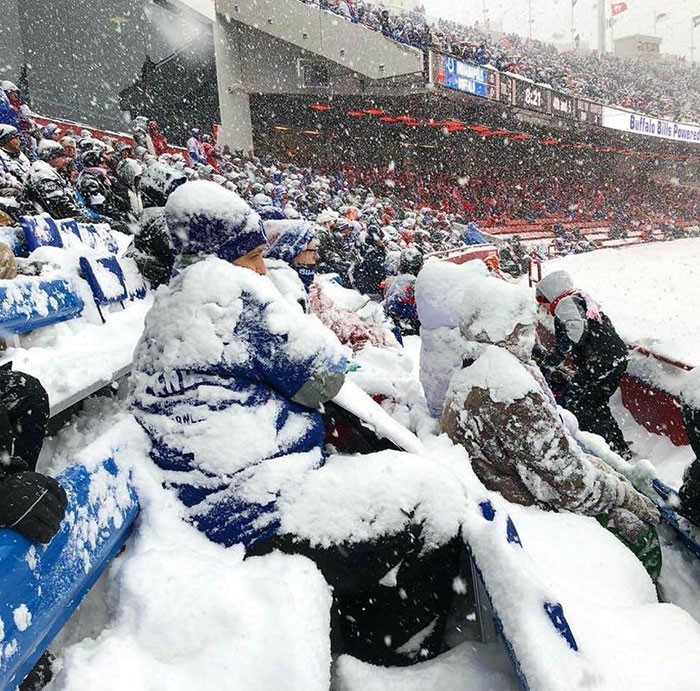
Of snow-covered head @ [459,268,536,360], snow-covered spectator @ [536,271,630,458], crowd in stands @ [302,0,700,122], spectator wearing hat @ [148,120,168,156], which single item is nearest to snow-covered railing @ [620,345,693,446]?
snow-covered spectator @ [536,271,630,458]

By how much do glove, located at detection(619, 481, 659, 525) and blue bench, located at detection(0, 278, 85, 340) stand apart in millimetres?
2740

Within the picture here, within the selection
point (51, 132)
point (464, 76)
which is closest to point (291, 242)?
point (51, 132)

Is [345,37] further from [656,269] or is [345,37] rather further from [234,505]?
[234,505]

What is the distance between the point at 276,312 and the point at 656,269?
60.8 feet

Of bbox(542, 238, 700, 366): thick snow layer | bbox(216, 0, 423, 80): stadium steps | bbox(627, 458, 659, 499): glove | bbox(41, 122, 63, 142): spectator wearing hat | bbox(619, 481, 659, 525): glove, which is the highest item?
bbox(216, 0, 423, 80): stadium steps

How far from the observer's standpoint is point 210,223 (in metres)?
1.88

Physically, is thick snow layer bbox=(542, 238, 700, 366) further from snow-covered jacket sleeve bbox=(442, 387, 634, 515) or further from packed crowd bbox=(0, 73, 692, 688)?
snow-covered jacket sleeve bbox=(442, 387, 634, 515)

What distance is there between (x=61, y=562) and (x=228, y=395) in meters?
0.57

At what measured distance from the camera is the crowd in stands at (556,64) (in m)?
22.0

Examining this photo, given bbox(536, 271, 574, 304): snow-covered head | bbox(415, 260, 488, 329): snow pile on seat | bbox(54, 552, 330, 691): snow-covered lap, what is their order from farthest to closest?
1. bbox(536, 271, 574, 304): snow-covered head
2. bbox(415, 260, 488, 329): snow pile on seat
3. bbox(54, 552, 330, 691): snow-covered lap

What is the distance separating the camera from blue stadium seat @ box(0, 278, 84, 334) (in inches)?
111

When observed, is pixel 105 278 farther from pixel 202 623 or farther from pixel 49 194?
pixel 202 623

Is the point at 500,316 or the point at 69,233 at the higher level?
the point at 69,233

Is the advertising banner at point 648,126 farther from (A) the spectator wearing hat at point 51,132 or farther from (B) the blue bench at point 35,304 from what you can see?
(B) the blue bench at point 35,304
